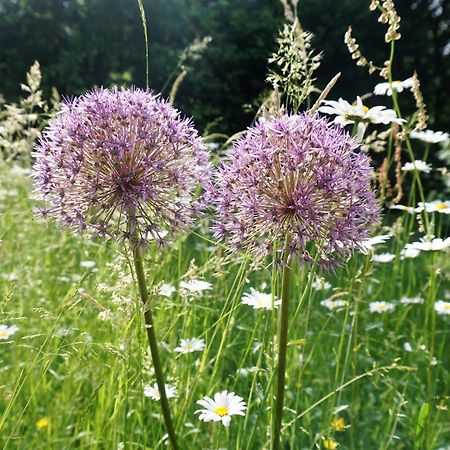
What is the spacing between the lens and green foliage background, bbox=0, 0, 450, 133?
44.3 ft

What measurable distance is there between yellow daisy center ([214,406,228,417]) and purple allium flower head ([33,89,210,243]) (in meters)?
0.55

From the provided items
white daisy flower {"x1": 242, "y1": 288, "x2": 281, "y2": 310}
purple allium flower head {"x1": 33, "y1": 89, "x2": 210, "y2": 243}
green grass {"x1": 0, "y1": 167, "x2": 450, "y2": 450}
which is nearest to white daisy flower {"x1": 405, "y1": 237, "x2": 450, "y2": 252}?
green grass {"x1": 0, "y1": 167, "x2": 450, "y2": 450}

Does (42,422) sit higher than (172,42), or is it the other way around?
(172,42)

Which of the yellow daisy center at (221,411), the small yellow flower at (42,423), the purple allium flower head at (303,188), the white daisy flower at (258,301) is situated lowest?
the small yellow flower at (42,423)

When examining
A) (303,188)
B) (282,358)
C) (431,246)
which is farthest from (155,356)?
(431,246)

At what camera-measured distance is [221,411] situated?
1.85 metres

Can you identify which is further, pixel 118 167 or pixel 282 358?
pixel 118 167

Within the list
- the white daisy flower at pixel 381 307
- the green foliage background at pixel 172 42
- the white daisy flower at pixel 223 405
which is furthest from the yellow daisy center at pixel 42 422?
the green foliage background at pixel 172 42

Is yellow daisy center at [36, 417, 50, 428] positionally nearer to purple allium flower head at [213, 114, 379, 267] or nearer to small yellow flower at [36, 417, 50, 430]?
small yellow flower at [36, 417, 50, 430]

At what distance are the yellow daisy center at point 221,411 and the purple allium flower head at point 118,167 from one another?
55 centimetres

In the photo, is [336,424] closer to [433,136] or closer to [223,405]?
[223,405]

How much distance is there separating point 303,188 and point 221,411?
0.73 metres

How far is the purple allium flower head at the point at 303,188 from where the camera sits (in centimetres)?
153

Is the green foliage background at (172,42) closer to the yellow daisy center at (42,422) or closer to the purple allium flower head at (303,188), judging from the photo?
the yellow daisy center at (42,422)
